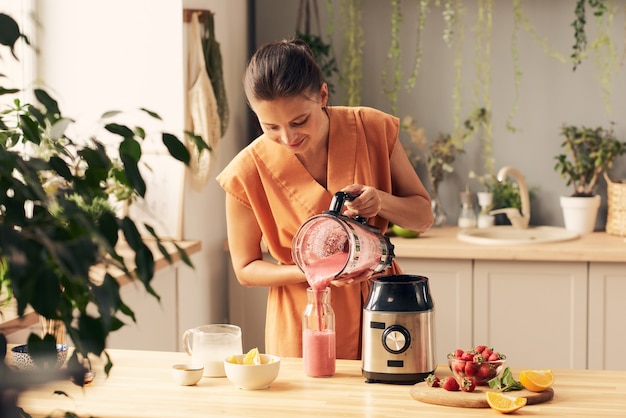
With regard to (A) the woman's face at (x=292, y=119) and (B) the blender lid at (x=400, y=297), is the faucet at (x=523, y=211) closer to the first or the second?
(A) the woman's face at (x=292, y=119)

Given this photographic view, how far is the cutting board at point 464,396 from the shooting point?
5.61ft

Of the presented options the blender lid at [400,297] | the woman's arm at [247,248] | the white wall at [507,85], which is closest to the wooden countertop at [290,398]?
the blender lid at [400,297]

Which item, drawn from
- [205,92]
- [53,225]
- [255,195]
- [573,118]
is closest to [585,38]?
[573,118]

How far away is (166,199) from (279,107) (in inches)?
64.8

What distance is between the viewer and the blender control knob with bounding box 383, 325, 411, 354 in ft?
6.15

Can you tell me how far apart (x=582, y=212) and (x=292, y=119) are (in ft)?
7.69

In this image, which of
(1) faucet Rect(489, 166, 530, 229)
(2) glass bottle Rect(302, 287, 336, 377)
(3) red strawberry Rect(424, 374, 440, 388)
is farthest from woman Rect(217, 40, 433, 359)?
(1) faucet Rect(489, 166, 530, 229)

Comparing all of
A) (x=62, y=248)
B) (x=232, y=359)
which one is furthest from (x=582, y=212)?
(x=62, y=248)

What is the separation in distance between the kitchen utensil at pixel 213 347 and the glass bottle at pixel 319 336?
16cm

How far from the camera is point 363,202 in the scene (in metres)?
1.96

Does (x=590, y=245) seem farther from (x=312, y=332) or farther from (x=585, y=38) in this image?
(x=312, y=332)

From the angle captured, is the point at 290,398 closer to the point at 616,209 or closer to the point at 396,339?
the point at 396,339

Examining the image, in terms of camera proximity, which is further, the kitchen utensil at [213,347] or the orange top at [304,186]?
the orange top at [304,186]

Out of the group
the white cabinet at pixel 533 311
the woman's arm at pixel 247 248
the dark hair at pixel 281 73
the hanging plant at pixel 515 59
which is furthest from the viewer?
the hanging plant at pixel 515 59
